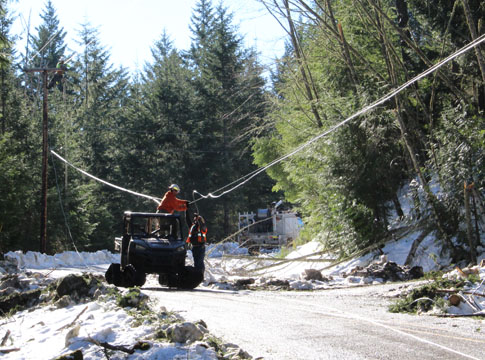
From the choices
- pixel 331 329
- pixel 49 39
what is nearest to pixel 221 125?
pixel 49 39

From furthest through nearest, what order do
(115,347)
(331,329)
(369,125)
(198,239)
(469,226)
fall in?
(369,125)
(469,226)
(198,239)
(331,329)
(115,347)

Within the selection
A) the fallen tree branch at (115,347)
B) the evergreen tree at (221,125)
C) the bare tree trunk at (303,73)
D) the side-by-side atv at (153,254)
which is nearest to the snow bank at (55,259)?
the side-by-side atv at (153,254)

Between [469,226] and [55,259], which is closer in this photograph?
[469,226]

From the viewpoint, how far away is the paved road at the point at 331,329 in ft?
23.7

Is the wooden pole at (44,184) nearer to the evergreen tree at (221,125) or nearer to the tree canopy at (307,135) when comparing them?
the tree canopy at (307,135)

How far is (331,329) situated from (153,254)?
782 cm

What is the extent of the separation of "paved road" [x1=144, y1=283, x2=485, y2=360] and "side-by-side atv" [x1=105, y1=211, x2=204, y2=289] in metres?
2.63

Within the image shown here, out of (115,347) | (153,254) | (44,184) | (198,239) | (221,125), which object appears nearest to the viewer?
(115,347)

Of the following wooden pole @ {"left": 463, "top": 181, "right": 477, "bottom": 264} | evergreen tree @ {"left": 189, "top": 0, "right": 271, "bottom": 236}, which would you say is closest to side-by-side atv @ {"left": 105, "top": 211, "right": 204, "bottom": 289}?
wooden pole @ {"left": 463, "top": 181, "right": 477, "bottom": 264}

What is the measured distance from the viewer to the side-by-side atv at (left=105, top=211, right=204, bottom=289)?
15.8 metres

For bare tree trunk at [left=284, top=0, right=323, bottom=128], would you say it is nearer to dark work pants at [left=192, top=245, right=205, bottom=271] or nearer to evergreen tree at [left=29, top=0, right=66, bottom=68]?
dark work pants at [left=192, top=245, right=205, bottom=271]

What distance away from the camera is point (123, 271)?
1596 centimetres

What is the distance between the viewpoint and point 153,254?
15.7 meters

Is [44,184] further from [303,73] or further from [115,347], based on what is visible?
[115,347]
